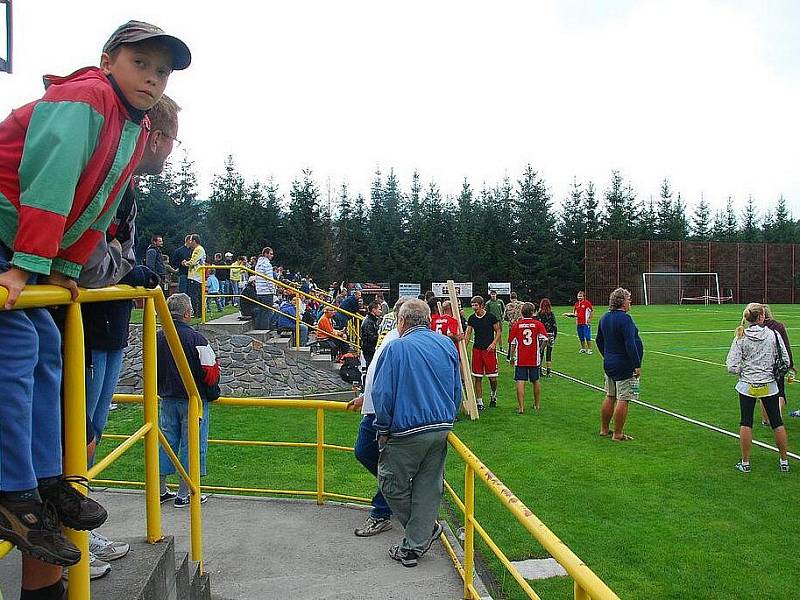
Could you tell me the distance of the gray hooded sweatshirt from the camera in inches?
313

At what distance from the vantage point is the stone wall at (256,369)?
14.1m

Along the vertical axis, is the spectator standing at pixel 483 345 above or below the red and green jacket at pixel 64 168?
below

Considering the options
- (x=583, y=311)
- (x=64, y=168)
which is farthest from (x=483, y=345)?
(x=64, y=168)

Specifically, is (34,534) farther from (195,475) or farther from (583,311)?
(583,311)

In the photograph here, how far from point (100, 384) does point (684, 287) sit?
189 feet

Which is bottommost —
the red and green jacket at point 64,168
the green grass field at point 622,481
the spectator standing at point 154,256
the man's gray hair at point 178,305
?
the green grass field at point 622,481

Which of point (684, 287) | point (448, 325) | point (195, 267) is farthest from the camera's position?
point (684, 287)

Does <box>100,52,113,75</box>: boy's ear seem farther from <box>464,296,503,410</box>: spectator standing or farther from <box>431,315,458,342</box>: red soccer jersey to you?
<box>464,296,503,410</box>: spectator standing

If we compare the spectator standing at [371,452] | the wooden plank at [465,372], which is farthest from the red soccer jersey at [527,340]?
the spectator standing at [371,452]

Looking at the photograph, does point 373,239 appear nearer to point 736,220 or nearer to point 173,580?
point 736,220

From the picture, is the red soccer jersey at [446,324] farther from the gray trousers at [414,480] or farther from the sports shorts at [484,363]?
Result: the gray trousers at [414,480]

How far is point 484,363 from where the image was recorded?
496 inches

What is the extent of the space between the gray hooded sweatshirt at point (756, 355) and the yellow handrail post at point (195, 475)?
20.9ft

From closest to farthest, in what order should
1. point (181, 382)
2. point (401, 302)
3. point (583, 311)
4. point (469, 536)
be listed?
→ point (469, 536), point (181, 382), point (401, 302), point (583, 311)
